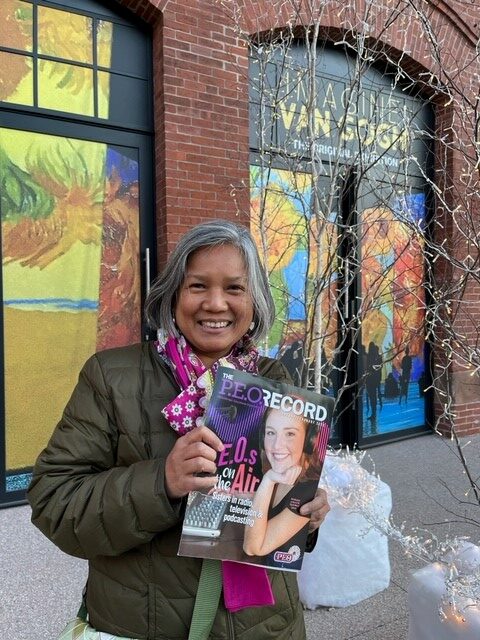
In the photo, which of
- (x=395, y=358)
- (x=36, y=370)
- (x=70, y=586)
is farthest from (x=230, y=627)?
(x=395, y=358)

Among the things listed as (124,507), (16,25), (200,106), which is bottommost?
(124,507)

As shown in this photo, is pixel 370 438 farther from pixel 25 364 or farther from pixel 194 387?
pixel 194 387

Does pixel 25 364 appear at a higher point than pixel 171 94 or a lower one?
lower

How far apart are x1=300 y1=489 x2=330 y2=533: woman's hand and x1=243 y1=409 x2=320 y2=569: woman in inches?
0.5

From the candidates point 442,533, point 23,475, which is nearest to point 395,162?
point 442,533

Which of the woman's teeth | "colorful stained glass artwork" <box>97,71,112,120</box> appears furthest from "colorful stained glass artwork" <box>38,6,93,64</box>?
the woman's teeth

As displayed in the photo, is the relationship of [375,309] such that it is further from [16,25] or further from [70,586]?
[16,25]

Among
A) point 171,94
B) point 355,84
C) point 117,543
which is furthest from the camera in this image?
point 171,94

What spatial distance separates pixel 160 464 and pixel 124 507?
0.37 feet

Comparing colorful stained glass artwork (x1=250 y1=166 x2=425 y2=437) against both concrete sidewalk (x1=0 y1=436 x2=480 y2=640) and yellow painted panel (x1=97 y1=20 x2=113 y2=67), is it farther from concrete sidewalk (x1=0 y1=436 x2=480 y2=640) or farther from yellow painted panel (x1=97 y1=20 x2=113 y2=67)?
yellow painted panel (x1=97 y1=20 x2=113 y2=67)

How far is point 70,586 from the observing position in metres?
3.08

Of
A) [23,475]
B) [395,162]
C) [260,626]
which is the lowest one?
[23,475]

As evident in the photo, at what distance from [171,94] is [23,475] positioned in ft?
10.8

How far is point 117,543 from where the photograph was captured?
44.6 inches
